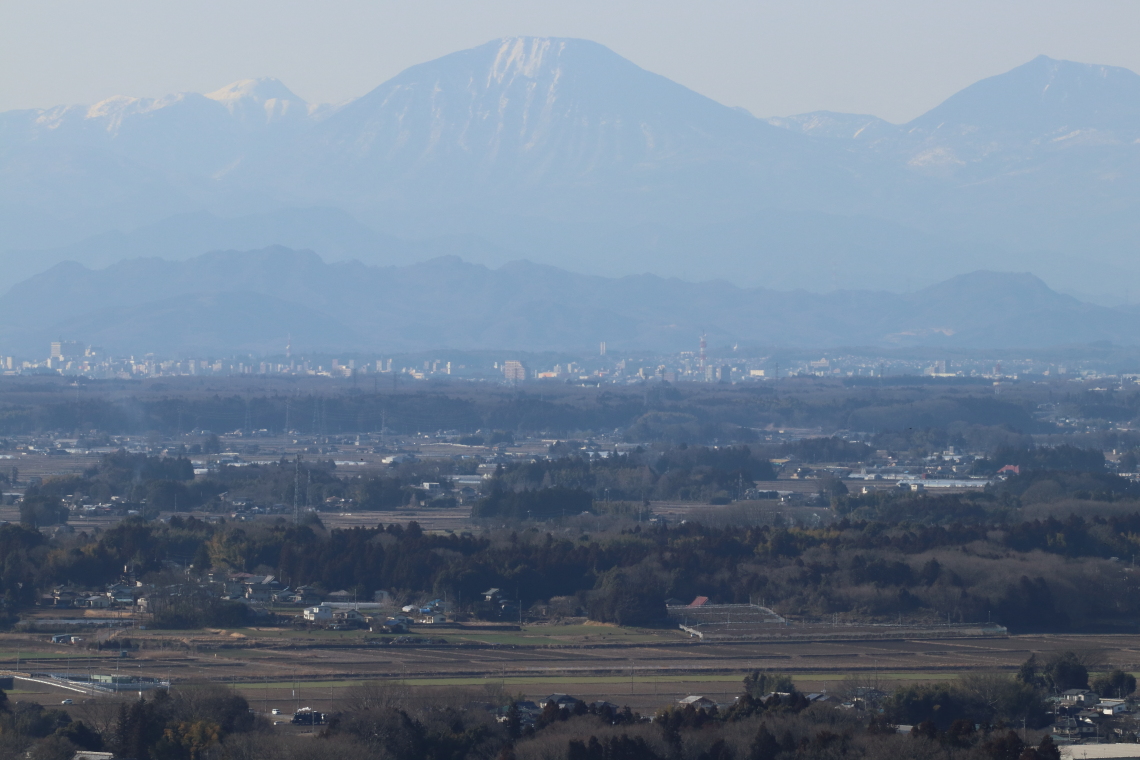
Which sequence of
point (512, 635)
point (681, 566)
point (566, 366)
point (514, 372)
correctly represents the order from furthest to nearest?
point (566, 366) → point (514, 372) → point (681, 566) → point (512, 635)

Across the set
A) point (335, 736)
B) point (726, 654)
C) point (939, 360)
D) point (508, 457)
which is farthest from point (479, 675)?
point (939, 360)

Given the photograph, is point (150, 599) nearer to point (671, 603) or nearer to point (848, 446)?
point (671, 603)

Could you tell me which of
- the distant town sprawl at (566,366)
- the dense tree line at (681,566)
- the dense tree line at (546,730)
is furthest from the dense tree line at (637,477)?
the distant town sprawl at (566,366)

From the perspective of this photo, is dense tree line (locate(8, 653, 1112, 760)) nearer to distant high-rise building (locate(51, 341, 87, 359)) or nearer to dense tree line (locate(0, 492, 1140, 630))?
dense tree line (locate(0, 492, 1140, 630))

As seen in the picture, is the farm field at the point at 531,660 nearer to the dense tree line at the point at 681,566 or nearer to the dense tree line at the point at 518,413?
the dense tree line at the point at 681,566

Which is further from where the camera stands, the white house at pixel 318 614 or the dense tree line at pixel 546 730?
the white house at pixel 318 614

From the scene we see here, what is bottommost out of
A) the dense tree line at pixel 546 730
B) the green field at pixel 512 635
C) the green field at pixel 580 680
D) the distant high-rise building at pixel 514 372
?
the green field at pixel 512 635

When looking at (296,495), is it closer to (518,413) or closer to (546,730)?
(546,730)

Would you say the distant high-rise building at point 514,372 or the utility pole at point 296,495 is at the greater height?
the distant high-rise building at point 514,372

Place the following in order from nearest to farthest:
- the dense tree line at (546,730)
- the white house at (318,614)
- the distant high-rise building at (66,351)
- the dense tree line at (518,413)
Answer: the dense tree line at (546,730), the white house at (318,614), the dense tree line at (518,413), the distant high-rise building at (66,351)

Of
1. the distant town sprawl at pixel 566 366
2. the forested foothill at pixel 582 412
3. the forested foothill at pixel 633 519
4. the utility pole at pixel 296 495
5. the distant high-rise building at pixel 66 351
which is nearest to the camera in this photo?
the forested foothill at pixel 633 519

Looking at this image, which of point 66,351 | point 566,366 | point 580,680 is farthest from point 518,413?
point 66,351

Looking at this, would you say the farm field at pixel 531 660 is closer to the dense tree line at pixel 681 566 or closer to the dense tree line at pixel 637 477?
the dense tree line at pixel 681 566
